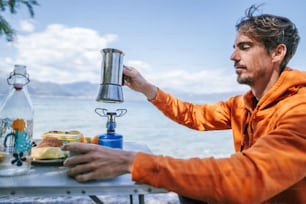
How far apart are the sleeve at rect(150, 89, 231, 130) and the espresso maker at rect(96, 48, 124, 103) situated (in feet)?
1.59

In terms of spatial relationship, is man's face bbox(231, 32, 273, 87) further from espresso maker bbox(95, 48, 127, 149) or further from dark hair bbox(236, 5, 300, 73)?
espresso maker bbox(95, 48, 127, 149)

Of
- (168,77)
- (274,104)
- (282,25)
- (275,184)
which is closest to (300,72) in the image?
(274,104)

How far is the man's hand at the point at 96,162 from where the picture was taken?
539 mm

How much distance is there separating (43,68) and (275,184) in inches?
1532

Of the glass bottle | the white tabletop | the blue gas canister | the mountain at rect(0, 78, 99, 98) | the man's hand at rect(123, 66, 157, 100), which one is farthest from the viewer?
the mountain at rect(0, 78, 99, 98)

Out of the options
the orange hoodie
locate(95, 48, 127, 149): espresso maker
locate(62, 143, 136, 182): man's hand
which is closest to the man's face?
the orange hoodie

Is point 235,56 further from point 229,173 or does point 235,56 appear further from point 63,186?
point 63,186

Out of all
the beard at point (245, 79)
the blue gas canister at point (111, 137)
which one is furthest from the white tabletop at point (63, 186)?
the beard at point (245, 79)

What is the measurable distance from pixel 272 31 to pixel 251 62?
0.17 metres

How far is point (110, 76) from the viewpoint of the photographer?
0.99 m

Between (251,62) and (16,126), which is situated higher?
(251,62)

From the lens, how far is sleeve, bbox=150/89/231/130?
1.42 metres

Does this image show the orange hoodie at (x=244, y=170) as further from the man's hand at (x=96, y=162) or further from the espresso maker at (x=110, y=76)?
the espresso maker at (x=110, y=76)

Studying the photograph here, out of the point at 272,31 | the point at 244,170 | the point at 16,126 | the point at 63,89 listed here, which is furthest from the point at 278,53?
the point at 63,89
